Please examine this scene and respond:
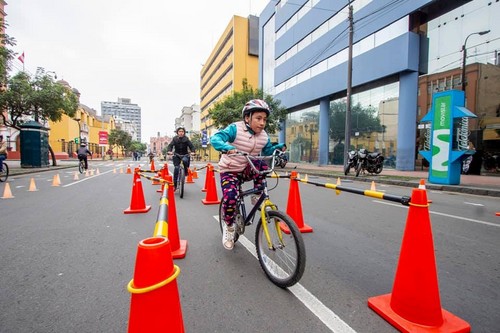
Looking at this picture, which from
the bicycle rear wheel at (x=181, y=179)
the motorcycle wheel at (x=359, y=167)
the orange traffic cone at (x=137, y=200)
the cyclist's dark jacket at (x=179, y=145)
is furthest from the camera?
A: the motorcycle wheel at (x=359, y=167)

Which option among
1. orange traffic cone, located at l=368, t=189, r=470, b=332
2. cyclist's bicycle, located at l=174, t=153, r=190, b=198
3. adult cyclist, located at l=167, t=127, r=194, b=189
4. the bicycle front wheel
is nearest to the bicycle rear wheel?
cyclist's bicycle, located at l=174, t=153, r=190, b=198

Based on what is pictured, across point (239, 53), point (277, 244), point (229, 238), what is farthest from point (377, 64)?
point (239, 53)

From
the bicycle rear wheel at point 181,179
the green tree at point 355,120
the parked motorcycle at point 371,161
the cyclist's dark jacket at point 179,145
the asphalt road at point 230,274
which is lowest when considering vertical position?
the asphalt road at point 230,274

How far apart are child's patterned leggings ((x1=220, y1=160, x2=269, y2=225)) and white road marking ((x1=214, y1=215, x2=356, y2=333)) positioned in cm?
116

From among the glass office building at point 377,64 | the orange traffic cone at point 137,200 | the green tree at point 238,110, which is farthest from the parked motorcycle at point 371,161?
the orange traffic cone at point 137,200

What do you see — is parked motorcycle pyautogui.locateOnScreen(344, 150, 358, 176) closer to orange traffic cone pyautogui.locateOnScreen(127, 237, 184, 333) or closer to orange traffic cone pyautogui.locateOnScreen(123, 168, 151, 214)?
orange traffic cone pyautogui.locateOnScreen(123, 168, 151, 214)

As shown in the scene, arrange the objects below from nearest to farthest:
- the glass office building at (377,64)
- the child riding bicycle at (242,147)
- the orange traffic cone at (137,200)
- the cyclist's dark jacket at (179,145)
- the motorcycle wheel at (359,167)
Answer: the child riding bicycle at (242,147)
the orange traffic cone at (137,200)
the cyclist's dark jacket at (179,145)
the motorcycle wheel at (359,167)
the glass office building at (377,64)

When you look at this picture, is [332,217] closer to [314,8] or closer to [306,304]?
[306,304]

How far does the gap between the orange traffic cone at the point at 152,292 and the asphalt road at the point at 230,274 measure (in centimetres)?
88

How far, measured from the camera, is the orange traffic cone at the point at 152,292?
4.19 ft

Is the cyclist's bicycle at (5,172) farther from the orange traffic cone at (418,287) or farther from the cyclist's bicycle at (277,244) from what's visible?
the orange traffic cone at (418,287)

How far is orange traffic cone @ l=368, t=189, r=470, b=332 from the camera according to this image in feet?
6.64

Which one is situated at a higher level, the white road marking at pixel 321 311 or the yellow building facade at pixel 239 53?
the yellow building facade at pixel 239 53

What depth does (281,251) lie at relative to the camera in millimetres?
2816
